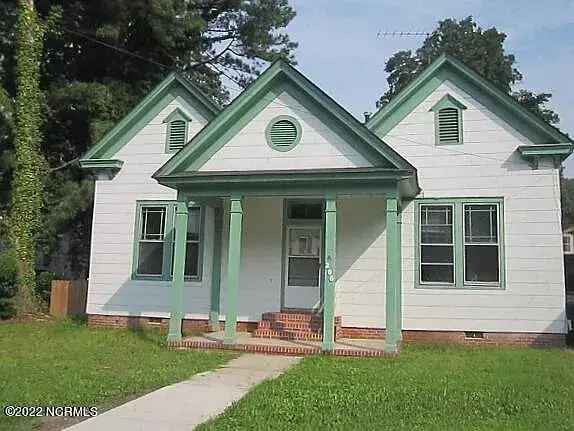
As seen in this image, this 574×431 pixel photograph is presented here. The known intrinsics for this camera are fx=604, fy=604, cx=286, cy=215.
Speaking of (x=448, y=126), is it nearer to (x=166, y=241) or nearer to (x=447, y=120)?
(x=447, y=120)

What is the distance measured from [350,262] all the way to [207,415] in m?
7.53

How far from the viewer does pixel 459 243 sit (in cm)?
1325

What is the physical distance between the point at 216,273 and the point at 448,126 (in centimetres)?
641

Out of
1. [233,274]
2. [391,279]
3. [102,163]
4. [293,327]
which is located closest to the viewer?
[391,279]

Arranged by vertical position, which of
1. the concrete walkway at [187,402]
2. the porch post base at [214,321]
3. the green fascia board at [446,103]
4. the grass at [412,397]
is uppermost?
the green fascia board at [446,103]

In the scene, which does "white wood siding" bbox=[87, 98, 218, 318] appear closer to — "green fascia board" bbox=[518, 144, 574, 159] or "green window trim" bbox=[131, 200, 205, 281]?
"green window trim" bbox=[131, 200, 205, 281]

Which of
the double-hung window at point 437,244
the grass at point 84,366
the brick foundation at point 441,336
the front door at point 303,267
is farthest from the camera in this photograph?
the front door at point 303,267

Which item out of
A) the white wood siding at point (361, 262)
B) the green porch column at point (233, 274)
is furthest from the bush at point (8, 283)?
the white wood siding at point (361, 262)

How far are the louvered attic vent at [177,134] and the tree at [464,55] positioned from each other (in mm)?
22741

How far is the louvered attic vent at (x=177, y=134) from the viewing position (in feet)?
50.3

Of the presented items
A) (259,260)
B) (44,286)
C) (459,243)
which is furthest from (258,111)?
(44,286)

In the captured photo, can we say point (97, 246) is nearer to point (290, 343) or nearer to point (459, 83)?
point (290, 343)

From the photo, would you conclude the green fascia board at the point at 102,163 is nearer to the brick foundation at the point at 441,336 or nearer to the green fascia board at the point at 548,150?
the brick foundation at the point at 441,336

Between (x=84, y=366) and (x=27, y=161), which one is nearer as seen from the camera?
(x=84, y=366)
